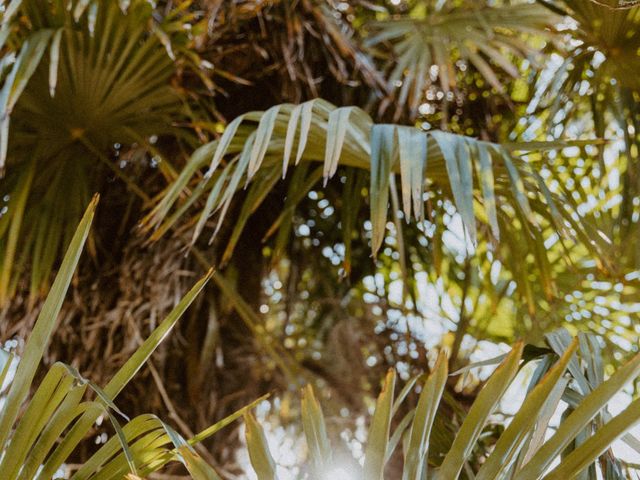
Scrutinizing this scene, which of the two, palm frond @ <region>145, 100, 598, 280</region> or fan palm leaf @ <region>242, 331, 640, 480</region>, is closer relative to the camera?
fan palm leaf @ <region>242, 331, 640, 480</region>

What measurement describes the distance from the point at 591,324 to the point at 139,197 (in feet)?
3.80

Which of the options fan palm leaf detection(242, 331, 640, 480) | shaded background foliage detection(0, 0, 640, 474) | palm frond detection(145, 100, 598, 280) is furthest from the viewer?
shaded background foliage detection(0, 0, 640, 474)

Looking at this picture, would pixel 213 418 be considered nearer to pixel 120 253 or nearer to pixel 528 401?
pixel 120 253

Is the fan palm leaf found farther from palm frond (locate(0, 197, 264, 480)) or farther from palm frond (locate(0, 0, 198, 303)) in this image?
palm frond (locate(0, 0, 198, 303))

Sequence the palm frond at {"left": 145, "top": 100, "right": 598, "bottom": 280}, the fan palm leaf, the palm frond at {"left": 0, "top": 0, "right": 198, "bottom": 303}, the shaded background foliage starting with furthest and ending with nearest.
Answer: the shaded background foliage < the palm frond at {"left": 0, "top": 0, "right": 198, "bottom": 303} < the palm frond at {"left": 145, "top": 100, "right": 598, "bottom": 280} < the fan palm leaf

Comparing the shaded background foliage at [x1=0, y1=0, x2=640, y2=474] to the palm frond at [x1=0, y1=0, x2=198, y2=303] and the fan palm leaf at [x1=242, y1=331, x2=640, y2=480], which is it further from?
the fan palm leaf at [x1=242, y1=331, x2=640, y2=480]

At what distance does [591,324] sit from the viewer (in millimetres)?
2043

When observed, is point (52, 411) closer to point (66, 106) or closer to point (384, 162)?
point (384, 162)

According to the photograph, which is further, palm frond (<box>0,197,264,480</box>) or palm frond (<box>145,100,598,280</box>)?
palm frond (<box>145,100,598,280</box>)

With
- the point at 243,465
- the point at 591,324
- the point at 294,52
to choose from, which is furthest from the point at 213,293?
the point at 591,324

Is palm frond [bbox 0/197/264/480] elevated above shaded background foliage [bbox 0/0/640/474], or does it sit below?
above

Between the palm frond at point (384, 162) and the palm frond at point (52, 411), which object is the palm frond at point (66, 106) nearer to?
the palm frond at point (384, 162)

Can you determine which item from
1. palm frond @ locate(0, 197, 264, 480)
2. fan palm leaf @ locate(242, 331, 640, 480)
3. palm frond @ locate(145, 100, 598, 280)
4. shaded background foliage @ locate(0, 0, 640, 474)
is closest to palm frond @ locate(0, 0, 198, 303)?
shaded background foliage @ locate(0, 0, 640, 474)

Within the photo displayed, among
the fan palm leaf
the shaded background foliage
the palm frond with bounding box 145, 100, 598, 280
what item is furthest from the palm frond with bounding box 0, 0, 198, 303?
the fan palm leaf
